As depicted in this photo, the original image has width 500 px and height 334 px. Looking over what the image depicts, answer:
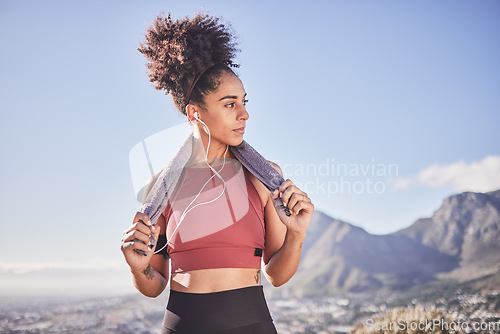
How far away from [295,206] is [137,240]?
0.46m

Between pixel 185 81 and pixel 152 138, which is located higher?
pixel 185 81

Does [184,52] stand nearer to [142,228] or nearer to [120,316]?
[142,228]

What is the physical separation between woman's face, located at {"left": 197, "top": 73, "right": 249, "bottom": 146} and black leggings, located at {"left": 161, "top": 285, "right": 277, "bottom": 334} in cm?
50

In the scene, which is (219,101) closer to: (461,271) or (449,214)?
(461,271)

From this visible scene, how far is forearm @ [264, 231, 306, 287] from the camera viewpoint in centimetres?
128

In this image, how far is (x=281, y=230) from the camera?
57.3 inches

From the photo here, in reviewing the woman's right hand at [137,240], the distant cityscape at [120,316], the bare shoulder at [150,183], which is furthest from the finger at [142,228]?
the distant cityscape at [120,316]

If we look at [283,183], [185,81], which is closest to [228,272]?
[283,183]

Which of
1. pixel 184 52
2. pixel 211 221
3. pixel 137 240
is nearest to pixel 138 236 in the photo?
pixel 137 240

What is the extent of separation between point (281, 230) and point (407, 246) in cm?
873

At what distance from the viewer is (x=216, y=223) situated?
133 centimetres

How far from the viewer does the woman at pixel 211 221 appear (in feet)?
3.98

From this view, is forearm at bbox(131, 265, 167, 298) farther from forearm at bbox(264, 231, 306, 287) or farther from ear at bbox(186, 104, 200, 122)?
ear at bbox(186, 104, 200, 122)

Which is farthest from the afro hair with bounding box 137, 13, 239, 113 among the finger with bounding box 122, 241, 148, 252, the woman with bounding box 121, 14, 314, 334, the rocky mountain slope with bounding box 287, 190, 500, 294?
the rocky mountain slope with bounding box 287, 190, 500, 294
